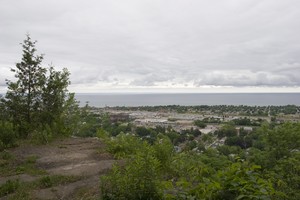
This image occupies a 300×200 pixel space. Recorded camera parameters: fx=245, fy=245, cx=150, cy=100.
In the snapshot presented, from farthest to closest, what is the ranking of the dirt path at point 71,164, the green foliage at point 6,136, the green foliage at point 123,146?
the green foliage at point 6,136 < the green foliage at point 123,146 < the dirt path at point 71,164

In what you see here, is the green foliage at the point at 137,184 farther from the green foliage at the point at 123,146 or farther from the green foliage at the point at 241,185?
the green foliage at the point at 123,146

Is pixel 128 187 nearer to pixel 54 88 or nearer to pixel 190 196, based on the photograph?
pixel 190 196

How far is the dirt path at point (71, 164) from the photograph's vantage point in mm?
4570

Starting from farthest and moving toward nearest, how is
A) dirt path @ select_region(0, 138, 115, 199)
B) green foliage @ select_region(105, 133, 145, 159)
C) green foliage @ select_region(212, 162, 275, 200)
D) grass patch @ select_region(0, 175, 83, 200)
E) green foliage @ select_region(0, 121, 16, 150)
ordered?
green foliage @ select_region(0, 121, 16, 150), green foliage @ select_region(105, 133, 145, 159), dirt path @ select_region(0, 138, 115, 199), grass patch @ select_region(0, 175, 83, 200), green foliage @ select_region(212, 162, 275, 200)

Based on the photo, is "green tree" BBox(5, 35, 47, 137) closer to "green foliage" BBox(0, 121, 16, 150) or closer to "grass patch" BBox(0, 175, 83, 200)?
"green foliage" BBox(0, 121, 16, 150)

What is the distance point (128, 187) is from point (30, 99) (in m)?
8.06

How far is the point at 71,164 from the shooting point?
6.41m

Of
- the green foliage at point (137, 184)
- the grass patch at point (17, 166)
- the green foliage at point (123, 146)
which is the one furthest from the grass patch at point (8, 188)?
the green foliage at point (123, 146)

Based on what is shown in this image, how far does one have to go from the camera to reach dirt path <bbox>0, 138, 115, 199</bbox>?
4570 mm

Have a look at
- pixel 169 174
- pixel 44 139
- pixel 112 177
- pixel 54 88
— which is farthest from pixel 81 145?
pixel 112 177

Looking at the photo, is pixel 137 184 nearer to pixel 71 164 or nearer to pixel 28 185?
Result: pixel 28 185

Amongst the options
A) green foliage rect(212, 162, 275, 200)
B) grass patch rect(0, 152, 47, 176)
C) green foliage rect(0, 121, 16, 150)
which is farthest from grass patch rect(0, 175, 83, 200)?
green foliage rect(0, 121, 16, 150)

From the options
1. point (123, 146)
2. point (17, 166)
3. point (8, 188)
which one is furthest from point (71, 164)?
point (8, 188)

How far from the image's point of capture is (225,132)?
32344mm
